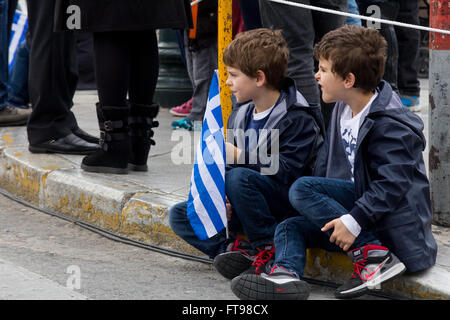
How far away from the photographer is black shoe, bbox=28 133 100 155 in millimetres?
4355

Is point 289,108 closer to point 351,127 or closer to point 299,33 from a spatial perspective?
point 351,127

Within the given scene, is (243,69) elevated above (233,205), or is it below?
above

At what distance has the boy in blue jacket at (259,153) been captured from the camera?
2.92 metres

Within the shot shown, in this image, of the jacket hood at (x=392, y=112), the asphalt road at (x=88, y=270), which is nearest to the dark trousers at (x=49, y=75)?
the asphalt road at (x=88, y=270)

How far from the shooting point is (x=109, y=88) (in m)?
3.71

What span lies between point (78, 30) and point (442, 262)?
184 cm

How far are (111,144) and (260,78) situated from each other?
1062 millimetres

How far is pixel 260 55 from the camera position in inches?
118

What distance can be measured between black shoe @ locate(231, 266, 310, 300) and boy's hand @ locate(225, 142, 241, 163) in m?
0.53

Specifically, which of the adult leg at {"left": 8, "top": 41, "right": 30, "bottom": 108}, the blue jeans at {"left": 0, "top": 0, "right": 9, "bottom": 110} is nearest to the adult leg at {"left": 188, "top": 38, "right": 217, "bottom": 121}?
the blue jeans at {"left": 0, "top": 0, "right": 9, "bottom": 110}

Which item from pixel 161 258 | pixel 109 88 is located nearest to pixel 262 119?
pixel 161 258

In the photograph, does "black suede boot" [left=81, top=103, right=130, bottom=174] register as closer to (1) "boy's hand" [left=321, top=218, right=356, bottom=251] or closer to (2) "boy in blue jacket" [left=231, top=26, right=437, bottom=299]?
(2) "boy in blue jacket" [left=231, top=26, right=437, bottom=299]

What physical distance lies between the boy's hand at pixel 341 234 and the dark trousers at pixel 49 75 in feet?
6.95
